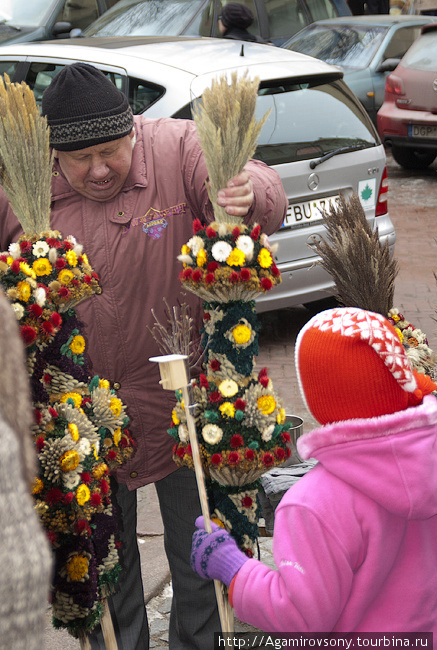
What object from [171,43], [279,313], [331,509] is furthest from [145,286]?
[279,313]

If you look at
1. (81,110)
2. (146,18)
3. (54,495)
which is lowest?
(54,495)

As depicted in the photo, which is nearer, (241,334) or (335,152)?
(241,334)

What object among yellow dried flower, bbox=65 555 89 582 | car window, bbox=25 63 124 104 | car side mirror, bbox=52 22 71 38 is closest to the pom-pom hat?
yellow dried flower, bbox=65 555 89 582

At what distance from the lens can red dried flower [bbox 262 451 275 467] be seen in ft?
7.02

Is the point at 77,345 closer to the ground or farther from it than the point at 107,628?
farther from it

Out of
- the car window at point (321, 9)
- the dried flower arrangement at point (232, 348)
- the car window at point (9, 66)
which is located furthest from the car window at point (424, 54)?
the dried flower arrangement at point (232, 348)

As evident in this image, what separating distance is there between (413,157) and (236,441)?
386 inches

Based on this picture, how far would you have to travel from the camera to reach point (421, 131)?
10109 mm

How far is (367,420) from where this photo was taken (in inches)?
64.0

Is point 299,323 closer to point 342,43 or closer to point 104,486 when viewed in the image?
point 104,486

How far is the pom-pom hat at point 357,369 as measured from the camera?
5.36 feet

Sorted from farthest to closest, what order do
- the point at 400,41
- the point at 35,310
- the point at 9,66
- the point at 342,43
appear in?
1. the point at 400,41
2. the point at 342,43
3. the point at 9,66
4. the point at 35,310

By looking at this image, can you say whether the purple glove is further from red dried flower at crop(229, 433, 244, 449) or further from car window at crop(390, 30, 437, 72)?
car window at crop(390, 30, 437, 72)

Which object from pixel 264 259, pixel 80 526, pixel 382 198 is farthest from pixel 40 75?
pixel 80 526
